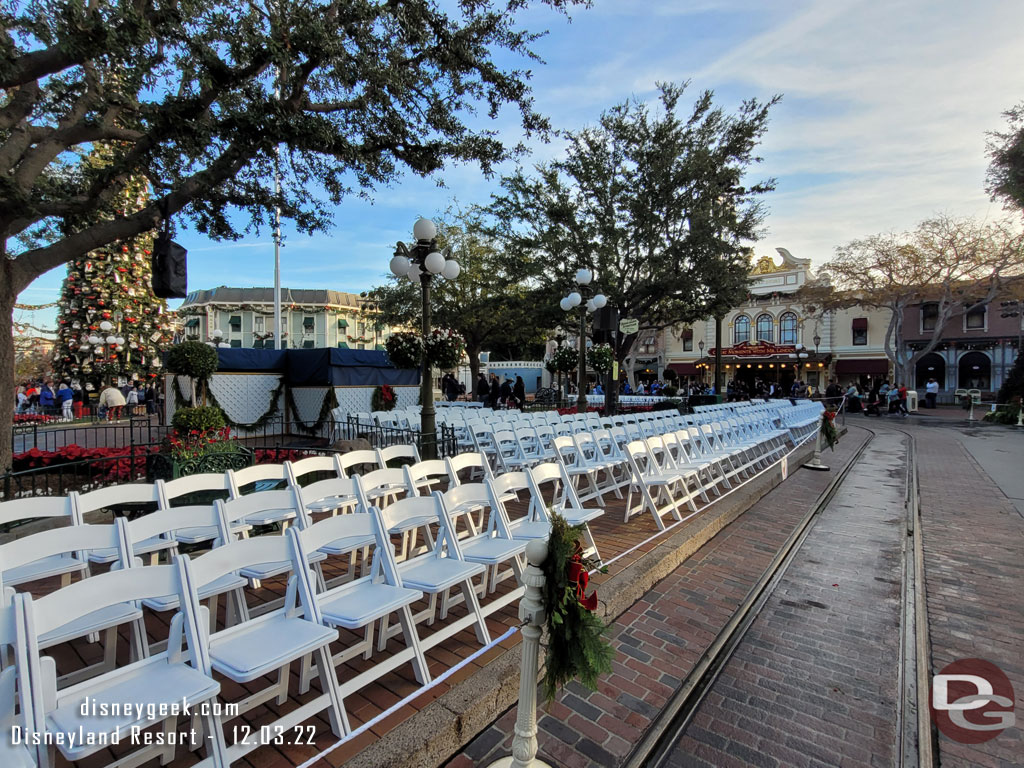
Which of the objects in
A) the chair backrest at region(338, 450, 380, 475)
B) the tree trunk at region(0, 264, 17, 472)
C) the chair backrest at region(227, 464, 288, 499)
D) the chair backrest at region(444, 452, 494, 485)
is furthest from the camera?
the tree trunk at region(0, 264, 17, 472)

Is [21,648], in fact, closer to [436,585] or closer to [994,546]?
[436,585]

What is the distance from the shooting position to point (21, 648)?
1587 mm

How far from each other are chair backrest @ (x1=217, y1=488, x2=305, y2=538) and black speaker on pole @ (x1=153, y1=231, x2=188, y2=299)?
3.98 metres

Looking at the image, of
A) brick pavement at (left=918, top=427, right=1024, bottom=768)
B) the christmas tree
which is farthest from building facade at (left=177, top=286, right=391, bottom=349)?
brick pavement at (left=918, top=427, right=1024, bottom=768)

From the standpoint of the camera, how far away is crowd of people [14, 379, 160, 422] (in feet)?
53.3

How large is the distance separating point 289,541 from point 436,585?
78 centimetres

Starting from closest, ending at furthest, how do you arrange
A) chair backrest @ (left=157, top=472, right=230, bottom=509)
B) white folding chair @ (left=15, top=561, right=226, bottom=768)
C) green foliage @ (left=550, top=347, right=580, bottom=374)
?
white folding chair @ (left=15, top=561, right=226, bottom=768)
chair backrest @ (left=157, top=472, right=230, bottom=509)
green foliage @ (left=550, top=347, right=580, bottom=374)

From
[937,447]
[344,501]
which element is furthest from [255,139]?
[937,447]

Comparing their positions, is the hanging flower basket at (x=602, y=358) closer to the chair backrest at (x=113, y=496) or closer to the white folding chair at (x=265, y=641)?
the chair backrest at (x=113, y=496)

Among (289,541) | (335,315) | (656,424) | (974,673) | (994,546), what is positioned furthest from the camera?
(335,315)

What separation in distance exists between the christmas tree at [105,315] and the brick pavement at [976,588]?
79.9 feet

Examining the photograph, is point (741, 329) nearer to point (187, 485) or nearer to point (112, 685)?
point (187, 485)

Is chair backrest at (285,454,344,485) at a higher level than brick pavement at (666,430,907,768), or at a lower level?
higher

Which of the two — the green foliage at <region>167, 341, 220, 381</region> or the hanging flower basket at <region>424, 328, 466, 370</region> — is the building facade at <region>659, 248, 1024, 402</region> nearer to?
the hanging flower basket at <region>424, 328, 466, 370</region>
